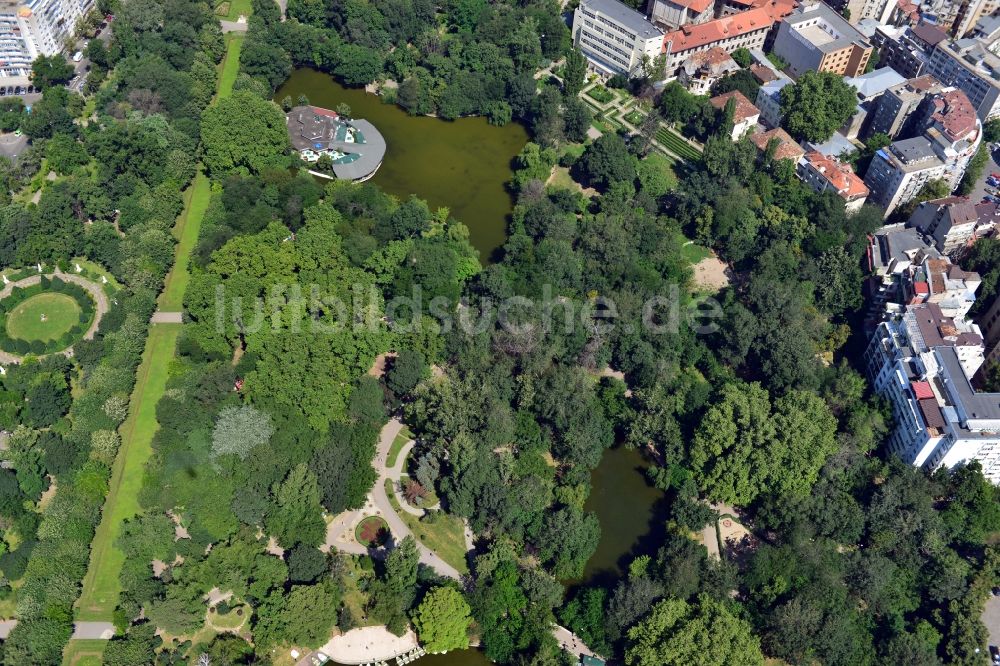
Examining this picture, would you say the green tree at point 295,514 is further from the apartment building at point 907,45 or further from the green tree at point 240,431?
the apartment building at point 907,45

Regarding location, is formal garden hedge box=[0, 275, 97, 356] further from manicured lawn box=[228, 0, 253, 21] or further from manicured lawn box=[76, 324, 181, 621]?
manicured lawn box=[228, 0, 253, 21]

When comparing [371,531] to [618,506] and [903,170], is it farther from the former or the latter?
[903,170]

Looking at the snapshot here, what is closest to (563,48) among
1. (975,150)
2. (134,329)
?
(975,150)

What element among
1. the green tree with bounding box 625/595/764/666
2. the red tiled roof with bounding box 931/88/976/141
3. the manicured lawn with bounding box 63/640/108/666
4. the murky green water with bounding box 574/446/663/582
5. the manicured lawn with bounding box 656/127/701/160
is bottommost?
the manicured lawn with bounding box 63/640/108/666

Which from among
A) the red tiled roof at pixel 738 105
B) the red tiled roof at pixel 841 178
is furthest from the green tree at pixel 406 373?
the red tiled roof at pixel 738 105

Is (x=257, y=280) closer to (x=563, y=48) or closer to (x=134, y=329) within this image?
(x=134, y=329)

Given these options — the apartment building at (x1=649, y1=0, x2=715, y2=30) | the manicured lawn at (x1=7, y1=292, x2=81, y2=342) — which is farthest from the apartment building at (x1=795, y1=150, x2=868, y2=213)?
the manicured lawn at (x1=7, y1=292, x2=81, y2=342)
